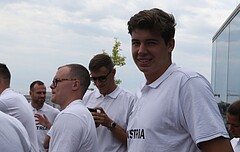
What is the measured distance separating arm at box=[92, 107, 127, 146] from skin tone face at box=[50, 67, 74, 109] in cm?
46

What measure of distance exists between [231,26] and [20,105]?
9.84 ft

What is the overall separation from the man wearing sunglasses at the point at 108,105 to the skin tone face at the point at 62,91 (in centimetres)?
50

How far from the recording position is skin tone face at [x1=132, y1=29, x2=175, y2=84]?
9.10 ft

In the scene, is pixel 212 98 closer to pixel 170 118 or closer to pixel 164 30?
pixel 170 118

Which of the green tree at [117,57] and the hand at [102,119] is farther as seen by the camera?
the green tree at [117,57]

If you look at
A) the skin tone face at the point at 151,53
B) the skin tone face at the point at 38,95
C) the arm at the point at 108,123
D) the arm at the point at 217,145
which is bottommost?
the skin tone face at the point at 38,95

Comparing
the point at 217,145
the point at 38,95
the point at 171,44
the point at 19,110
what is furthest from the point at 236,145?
the point at 38,95

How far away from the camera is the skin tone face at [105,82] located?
16.1 feet

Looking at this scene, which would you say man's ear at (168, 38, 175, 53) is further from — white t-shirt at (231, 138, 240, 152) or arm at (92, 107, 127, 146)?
arm at (92, 107, 127, 146)

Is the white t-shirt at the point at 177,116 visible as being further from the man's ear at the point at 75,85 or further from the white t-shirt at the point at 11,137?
the man's ear at the point at 75,85

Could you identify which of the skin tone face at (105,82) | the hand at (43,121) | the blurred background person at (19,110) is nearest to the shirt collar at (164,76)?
the skin tone face at (105,82)

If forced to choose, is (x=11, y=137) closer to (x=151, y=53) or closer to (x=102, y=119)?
(x=151, y=53)

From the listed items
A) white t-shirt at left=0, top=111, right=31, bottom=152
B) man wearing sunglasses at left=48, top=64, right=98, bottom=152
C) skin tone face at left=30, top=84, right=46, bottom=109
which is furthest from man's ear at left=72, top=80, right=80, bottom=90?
skin tone face at left=30, top=84, right=46, bottom=109

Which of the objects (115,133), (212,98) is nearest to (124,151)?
(115,133)
